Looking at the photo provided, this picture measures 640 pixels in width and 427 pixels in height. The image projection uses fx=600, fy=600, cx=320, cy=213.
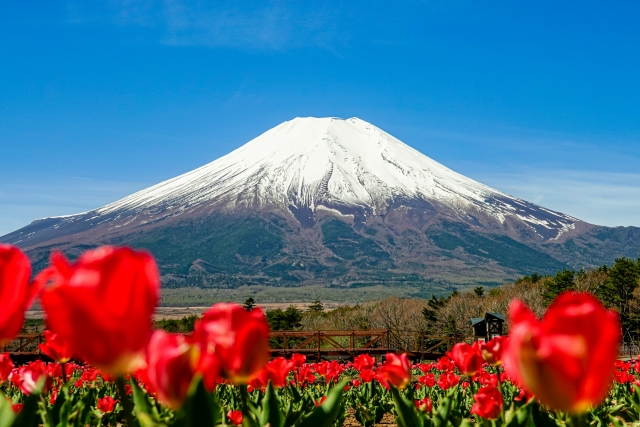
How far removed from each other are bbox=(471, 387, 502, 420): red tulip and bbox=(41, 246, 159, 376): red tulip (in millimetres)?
1655

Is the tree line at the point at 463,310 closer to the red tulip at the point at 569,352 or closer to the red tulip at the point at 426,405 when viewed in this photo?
the red tulip at the point at 426,405

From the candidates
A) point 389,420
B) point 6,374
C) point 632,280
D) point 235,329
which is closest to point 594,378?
point 235,329

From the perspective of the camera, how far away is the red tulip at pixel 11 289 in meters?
0.98

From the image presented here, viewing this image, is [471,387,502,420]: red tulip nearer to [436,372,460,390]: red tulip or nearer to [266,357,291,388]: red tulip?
[266,357,291,388]: red tulip

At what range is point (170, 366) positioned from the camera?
104cm

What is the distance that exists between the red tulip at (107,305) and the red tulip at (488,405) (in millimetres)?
1655

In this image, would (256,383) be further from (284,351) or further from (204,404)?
(284,351)

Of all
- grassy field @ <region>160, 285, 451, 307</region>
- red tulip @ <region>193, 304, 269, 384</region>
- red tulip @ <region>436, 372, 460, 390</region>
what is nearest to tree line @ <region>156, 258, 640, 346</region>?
red tulip @ <region>436, 372, 460, 390</region>

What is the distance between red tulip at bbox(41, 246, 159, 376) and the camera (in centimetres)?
90

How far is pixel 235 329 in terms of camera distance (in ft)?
4.06

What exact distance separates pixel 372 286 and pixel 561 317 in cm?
19207

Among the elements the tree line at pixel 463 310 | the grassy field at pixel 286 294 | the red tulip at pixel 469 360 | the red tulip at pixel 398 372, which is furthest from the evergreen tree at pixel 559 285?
the grassy field at pixel 286 294

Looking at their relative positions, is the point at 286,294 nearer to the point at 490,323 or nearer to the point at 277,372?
the point at 490,323

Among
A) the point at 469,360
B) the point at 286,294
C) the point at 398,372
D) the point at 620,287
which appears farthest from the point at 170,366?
the point at 286,294
